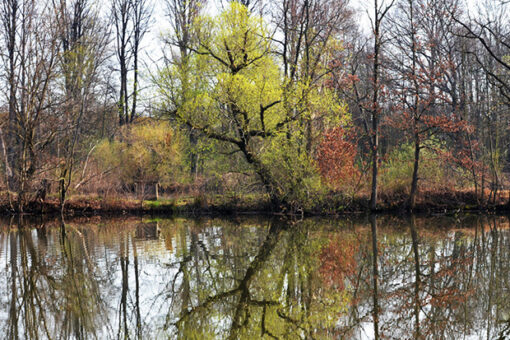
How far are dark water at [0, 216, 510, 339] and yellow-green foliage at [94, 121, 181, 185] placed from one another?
34.3 ft

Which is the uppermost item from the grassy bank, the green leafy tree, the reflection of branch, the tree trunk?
the green leafy tree

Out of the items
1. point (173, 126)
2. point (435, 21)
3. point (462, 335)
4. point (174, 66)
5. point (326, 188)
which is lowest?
point (462, 335)

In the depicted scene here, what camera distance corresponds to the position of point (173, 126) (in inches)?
1005

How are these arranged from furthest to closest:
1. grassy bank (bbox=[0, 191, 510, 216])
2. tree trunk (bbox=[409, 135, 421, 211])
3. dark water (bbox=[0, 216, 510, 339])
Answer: grassy bank (bbox=[0, 191, 510, 216]) < tree trunk (bbox=[409, 135, 421, 211]) < dark water (bbox=[0, 216, 510, 339])

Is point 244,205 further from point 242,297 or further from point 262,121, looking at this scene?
point 242,297

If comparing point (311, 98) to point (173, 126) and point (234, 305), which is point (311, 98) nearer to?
point (173, 126)

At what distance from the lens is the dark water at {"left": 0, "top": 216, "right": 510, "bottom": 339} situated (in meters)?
6.28

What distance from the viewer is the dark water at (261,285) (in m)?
6.28

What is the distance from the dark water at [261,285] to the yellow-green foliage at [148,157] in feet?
34.3

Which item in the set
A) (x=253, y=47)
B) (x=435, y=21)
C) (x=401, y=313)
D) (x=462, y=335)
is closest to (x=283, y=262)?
(x=401, y=313)

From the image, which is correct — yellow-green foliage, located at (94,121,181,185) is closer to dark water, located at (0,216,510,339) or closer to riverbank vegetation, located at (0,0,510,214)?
riverbank vegetation, located at (0,0,510,214)

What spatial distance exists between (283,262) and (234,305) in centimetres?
305

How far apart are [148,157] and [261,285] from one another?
59.1 ft

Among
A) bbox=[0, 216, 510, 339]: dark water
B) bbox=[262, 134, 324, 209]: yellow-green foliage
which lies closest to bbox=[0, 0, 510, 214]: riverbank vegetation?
bbox=[262, 134, 324, 209]: yellow-green foliage
